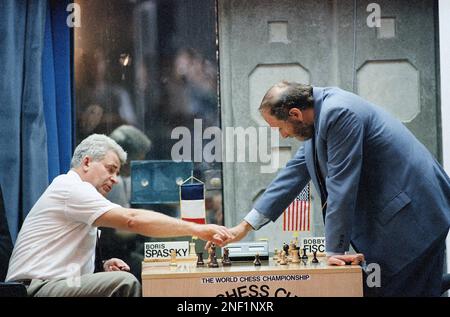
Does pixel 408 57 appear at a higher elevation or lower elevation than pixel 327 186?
higher

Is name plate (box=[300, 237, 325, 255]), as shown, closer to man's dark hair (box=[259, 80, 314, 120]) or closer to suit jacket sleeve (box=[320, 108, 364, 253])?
suit jacket sleeve (box=[320, 108, 364, 253])

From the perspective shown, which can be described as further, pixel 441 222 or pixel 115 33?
pixel 115 33

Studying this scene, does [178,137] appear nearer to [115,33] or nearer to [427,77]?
[115,33]

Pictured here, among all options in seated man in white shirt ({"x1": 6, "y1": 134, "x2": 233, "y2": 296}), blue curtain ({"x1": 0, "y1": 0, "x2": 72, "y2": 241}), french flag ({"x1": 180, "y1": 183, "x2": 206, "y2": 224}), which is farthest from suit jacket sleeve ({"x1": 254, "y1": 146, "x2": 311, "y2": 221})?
blue curtain ({"x1": 0, "y1": 0, "x2": 72, "y2": 241})

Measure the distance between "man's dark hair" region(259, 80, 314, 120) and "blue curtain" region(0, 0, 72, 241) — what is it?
1798 mm

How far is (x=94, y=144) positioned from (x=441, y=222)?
5.62ft

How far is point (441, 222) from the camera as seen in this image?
3416mm

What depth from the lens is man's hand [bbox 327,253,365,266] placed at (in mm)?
3304

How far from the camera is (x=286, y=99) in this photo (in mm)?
3527

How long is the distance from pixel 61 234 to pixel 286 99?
4.04ft

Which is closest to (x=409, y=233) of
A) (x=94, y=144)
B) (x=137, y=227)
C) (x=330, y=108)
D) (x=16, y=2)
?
(x=330, y=108)

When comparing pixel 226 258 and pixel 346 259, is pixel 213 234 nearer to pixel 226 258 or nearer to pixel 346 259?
pixel 226 258

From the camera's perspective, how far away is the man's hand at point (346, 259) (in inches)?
130

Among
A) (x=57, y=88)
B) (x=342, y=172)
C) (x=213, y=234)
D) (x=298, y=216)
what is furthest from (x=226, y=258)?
(x=57, y=88)
